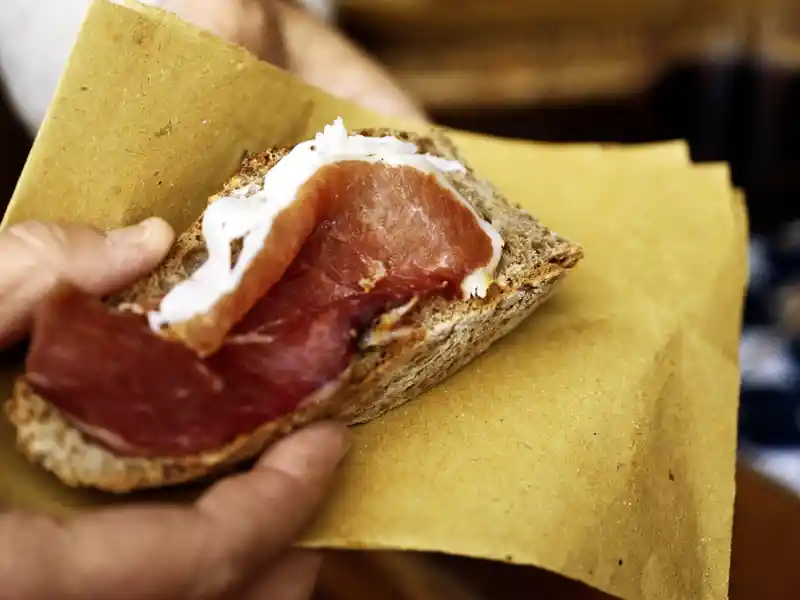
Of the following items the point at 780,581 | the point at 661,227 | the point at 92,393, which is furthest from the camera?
the point at 661,227

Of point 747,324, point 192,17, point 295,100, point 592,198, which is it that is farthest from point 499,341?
point 747,324

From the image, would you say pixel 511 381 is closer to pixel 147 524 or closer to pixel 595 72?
pixel 147 524

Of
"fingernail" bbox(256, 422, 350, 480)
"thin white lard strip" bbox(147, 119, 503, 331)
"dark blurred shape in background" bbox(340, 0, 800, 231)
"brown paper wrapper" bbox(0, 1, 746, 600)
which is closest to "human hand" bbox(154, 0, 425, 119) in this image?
"brown paper wrapper" bbox(0, 1, 746, 600)

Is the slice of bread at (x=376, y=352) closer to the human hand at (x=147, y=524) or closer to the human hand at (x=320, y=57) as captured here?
the human hand at (x=147, y=524)

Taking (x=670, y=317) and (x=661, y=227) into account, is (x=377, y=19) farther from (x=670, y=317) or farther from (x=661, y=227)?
(x=670, y=317)

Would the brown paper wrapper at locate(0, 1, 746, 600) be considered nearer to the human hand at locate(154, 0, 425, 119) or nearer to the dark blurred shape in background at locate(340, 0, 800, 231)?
the human hand at locate(154, 0, 425, 119)

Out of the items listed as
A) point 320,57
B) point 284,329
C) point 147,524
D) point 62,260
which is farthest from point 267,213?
point 320,57
